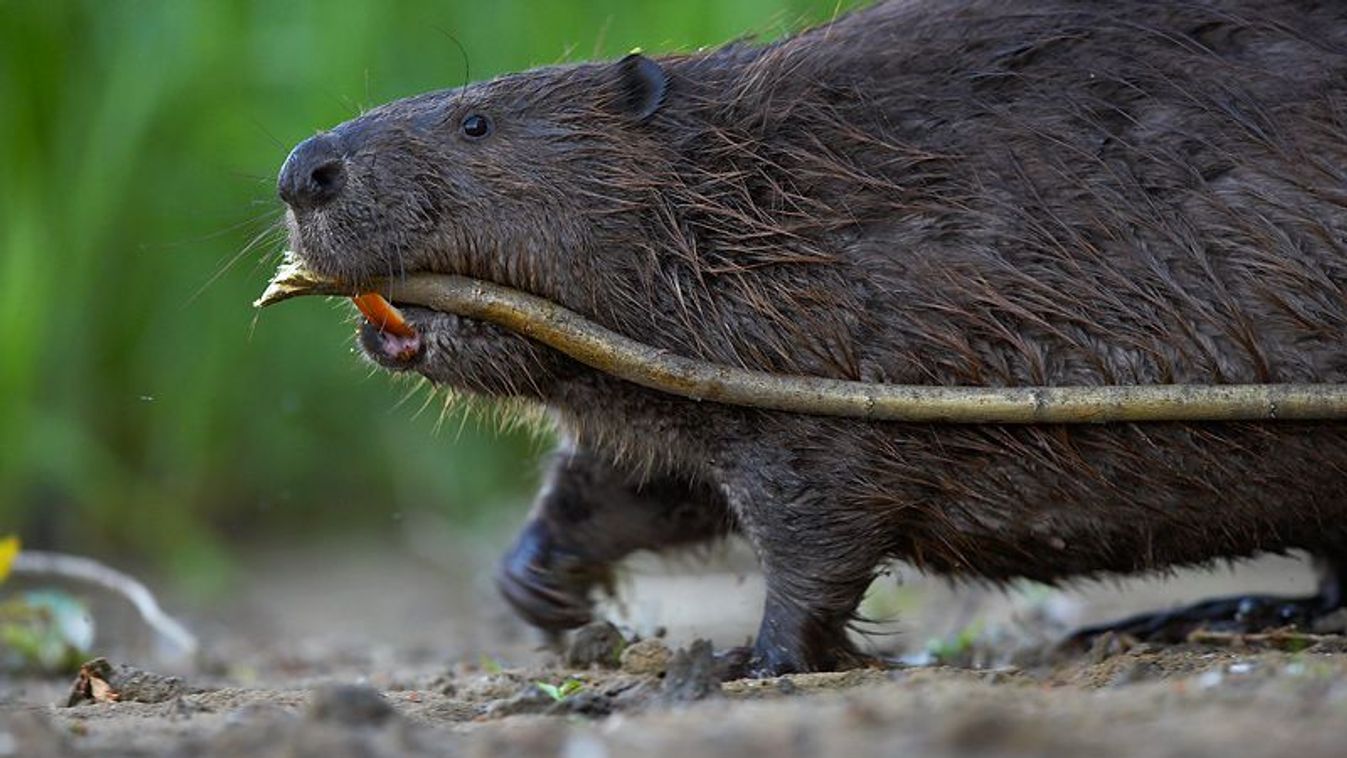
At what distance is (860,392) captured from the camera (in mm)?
3500

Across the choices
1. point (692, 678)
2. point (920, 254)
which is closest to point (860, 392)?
point (920, 254)

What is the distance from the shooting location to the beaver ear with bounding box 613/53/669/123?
3818 millimetres

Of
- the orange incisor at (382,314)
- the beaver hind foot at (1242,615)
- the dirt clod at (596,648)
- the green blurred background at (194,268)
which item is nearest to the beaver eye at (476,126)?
the orange incisor at (382,314)

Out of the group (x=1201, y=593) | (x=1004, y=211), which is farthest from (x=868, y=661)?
(x=1201, y=593)

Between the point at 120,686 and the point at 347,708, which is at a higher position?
the point at 120,686

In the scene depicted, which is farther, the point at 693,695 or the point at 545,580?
the point at 545,580

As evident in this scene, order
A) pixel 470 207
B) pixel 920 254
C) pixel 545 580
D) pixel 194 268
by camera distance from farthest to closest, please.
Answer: pixel 194 268 < pixel 545 580 < pixel 470 207 < pixel 920 254

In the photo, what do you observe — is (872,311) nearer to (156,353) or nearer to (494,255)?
(494,255)

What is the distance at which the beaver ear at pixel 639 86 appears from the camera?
382cm

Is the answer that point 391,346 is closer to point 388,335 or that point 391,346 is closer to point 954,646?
point 388,335

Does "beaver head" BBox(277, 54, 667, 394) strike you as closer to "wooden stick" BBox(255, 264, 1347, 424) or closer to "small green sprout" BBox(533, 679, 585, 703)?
"wooden stick" BBox(255, 264, 1347, 424)

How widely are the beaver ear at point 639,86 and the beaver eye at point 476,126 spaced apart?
261 mm

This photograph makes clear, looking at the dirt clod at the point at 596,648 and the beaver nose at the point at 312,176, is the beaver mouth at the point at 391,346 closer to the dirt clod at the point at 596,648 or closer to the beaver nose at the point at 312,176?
the beaver nose at the point at 312,176

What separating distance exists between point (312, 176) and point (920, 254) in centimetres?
117
